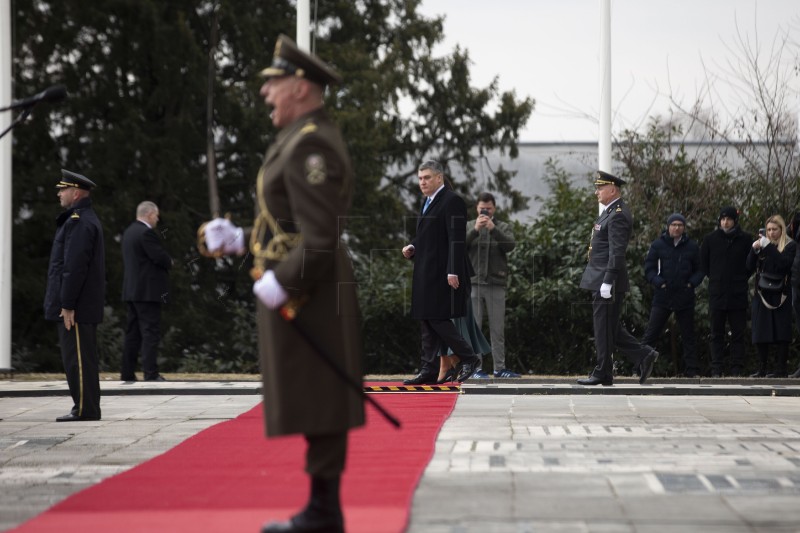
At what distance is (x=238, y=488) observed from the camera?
269 inches

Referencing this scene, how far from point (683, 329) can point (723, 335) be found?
2.15 ft

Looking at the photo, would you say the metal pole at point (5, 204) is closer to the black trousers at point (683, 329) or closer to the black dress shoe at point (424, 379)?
the black dress shoe at point (424, 379)

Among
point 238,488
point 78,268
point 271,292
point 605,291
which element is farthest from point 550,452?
point 605,291

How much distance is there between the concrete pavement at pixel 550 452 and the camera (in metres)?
5.96

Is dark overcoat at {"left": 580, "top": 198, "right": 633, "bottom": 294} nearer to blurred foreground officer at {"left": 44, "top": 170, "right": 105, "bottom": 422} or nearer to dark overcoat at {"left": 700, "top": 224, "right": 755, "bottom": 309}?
dark overcoat at {"left": 700, "top": 224, "right": 755, "bottom": 309}

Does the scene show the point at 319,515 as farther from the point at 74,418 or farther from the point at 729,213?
the point at 729,213

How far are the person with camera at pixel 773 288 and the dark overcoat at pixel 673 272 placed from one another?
2.21ft

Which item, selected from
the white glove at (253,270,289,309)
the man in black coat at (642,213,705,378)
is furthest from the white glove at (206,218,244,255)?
the man in black coat at (642,213,705,378)

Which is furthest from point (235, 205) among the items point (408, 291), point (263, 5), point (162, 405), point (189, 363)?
point (162, 405)

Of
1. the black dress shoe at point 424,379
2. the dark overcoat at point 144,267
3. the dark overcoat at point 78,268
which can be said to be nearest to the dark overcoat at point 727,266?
the black dress shoe at point 424,379

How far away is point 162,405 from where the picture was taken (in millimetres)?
12281

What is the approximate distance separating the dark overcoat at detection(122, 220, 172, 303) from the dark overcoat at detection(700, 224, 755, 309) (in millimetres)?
6217

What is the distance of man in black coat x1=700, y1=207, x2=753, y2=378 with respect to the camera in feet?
51.4

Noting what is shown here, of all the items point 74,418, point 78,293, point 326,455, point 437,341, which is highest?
point 78,293
